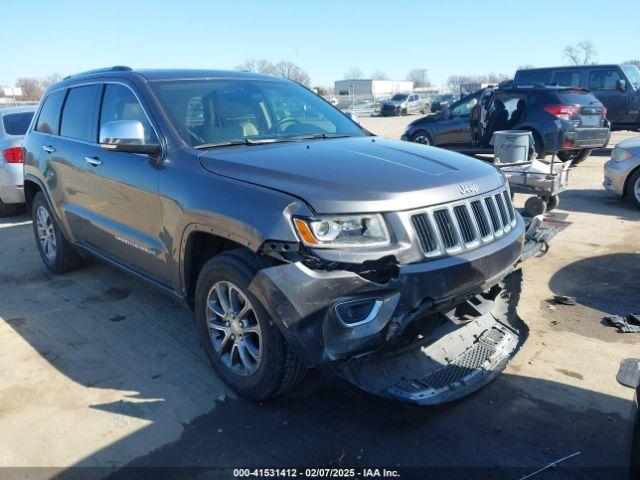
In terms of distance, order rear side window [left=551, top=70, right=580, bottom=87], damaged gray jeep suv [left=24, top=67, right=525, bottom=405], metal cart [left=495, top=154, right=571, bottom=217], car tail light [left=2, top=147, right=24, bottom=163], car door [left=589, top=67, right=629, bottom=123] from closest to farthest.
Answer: damaged gray jeep suv [left=24, top=67, right=525, bottom=405], metal cart [left=495, top=154, right=571, bottom=217], car tail light [left=2, top=147, right=24, bottom=163], car door [left=589, top=67, right=629, bottom=123], rear side window [left=551, top=70, right=580, bottom=87]

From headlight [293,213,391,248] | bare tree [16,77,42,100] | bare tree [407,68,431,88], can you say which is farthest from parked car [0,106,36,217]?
bare tree [407,68,431,88]

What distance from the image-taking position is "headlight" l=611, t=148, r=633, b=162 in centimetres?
794

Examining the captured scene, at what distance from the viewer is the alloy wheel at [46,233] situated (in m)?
5.70

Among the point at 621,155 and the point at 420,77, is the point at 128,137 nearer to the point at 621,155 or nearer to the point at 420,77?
the point at 621,155

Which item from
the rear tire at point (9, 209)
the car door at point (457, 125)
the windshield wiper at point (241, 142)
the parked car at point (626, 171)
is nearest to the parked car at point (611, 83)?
the car door at point (457, 125)

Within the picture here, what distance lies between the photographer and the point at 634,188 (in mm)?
7977

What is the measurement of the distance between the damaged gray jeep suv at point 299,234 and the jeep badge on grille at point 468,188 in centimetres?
1

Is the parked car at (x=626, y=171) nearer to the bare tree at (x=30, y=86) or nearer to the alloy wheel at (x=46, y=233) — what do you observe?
the alloy wheel at (x=46, y=233)

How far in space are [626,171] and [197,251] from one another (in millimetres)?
7055

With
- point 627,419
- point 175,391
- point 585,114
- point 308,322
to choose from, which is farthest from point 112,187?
point 585,114

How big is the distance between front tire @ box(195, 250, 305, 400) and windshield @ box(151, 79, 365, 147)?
3.26 feet

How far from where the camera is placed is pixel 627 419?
3.05m

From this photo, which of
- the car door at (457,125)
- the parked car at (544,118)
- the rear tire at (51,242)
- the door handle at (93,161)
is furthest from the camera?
the car door at (457,125)

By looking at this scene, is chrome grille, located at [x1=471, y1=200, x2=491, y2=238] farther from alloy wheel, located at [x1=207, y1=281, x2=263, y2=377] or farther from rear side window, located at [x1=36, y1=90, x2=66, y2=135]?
rear side window, located at [x1=36, y1=90, x2=66, y2=135]
